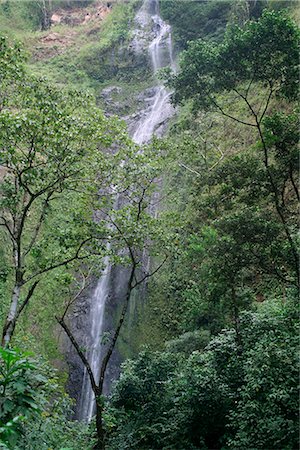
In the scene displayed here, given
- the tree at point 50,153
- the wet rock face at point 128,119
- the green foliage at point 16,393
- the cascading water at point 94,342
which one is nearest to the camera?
the green foliage at point 16,393

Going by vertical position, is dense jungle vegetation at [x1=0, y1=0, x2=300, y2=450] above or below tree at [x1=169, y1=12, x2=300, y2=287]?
below

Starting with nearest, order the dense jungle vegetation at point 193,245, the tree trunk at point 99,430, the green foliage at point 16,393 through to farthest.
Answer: the green foliage at point 16,393 → the dense jungle vegetation at point 193,245 → the tree trunk at point 99,430

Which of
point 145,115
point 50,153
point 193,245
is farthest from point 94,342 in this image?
point 145,115

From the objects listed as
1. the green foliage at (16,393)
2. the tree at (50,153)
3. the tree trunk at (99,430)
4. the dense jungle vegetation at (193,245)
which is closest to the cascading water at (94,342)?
the tree at (50,153)

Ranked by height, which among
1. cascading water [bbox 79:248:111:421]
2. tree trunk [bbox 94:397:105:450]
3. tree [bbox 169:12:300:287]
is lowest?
tree trunk [bbox 94:397:105:450]

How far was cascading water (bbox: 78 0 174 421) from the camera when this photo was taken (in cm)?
1352

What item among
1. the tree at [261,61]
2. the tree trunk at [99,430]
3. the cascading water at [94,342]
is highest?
the tree at [261,61]

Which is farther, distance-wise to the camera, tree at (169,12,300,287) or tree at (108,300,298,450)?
tree at (169,12,300,287)

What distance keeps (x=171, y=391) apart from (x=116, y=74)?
87.6ft

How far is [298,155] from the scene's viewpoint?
7035 millimetres

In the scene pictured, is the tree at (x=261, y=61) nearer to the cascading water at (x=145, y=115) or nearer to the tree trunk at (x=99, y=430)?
the tree trunk at (x=99, y=430)

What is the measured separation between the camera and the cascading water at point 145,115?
532 inches

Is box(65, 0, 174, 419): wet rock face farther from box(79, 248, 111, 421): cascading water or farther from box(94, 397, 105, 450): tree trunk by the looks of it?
box(94, 397, 105, 450): tree trunk

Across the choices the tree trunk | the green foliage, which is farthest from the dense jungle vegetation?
the green foliage
